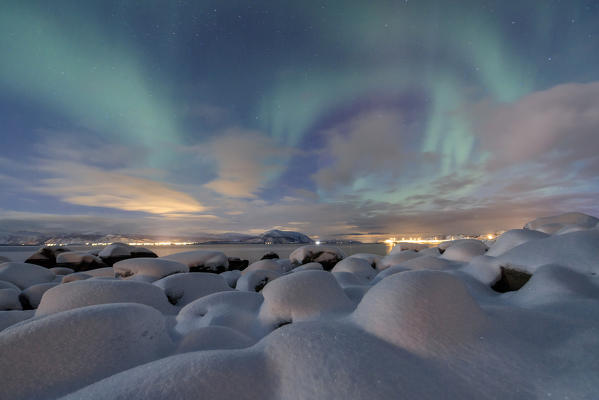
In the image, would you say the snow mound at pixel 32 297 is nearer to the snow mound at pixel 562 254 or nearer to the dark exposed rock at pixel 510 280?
the dark exposed rock at pixel 510 280

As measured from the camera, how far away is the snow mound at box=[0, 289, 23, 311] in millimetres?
4395

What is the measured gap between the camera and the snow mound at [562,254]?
2.88m

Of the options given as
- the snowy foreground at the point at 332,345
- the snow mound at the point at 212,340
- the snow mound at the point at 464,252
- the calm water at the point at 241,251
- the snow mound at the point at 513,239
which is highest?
the snow mound at the point at 513,239

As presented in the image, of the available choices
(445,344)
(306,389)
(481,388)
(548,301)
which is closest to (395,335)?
(445,344)

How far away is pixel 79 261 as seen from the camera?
39.0 feet

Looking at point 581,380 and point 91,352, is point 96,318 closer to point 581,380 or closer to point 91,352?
point 91,352

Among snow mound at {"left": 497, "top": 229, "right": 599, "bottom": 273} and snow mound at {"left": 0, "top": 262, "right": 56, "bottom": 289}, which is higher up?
snow mound at {"left": 497, "top": 229, "right": 599, "bottom": 273}

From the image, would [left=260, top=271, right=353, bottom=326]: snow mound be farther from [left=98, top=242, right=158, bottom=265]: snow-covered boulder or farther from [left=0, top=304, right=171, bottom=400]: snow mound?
[left=98, top=242, right=158, bottom=265]: snow-covered boulder

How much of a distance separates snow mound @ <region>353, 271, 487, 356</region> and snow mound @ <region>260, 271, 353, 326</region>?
720 millimetres

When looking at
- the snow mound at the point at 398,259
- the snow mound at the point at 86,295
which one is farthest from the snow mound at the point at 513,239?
the snow mound at the point at 86,295

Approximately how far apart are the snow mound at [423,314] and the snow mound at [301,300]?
72 centimetres

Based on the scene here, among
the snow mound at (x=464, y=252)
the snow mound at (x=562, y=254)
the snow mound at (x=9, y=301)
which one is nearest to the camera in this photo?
the snow mound at (x=562, y=254)

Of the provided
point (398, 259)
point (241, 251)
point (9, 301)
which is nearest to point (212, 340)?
point (9, 301)

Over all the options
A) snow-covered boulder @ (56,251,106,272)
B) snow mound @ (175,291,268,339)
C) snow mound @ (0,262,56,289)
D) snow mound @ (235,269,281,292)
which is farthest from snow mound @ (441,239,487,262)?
snow-covered boulder @ (56,251,106,272)
